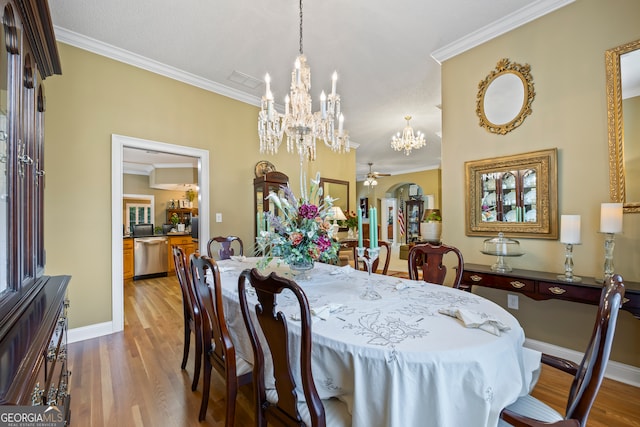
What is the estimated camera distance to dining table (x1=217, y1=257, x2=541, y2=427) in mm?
916

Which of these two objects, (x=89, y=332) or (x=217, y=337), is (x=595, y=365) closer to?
(x=217, y=337)

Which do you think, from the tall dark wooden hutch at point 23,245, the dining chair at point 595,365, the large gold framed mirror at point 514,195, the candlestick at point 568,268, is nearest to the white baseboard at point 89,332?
the tall dark wooden hutch at point 23,245

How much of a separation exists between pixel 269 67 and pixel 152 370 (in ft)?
10.5

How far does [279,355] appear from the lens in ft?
3.56

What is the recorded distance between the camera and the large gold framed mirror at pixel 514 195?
7.90 ft

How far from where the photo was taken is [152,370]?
2.28 m

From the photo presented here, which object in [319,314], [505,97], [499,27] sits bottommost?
[319,314]

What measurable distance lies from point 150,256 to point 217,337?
5066 millimetres

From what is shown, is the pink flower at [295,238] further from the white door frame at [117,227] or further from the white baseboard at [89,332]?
the white baseboard at [89,332]

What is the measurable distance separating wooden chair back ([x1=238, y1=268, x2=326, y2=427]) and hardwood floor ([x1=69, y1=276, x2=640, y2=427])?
68 cm

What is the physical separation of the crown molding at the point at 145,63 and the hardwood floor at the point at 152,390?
2.89 meters

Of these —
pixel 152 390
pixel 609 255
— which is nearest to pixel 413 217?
pixel 609 255

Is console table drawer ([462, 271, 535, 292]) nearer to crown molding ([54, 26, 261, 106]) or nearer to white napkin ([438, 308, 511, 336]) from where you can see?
white napkin ([438, 308, 511, 336])

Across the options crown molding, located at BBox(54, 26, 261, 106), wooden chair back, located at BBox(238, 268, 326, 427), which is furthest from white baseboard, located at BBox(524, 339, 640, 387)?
crown molding, located at BBox(54, 26, 261, 106)
